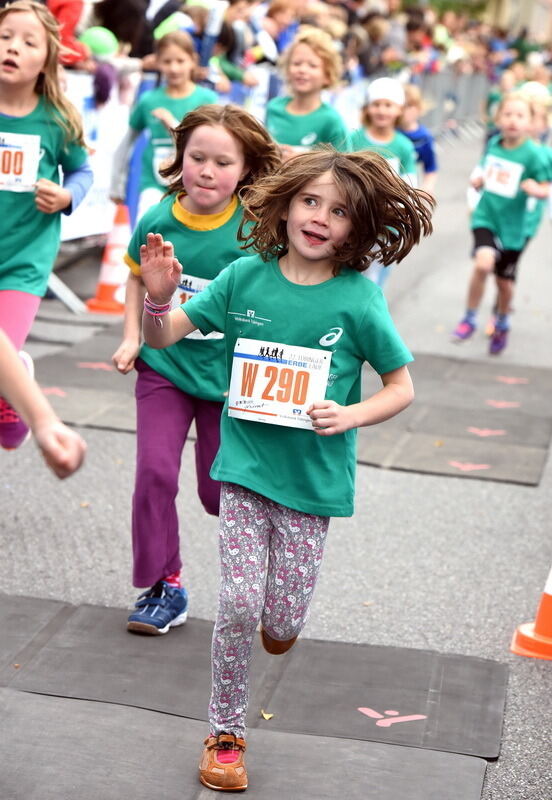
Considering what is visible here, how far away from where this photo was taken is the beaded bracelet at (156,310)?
369cm

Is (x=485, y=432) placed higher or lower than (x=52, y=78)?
lower

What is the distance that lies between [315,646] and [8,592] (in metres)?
1.16

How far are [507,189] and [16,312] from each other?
5597mm

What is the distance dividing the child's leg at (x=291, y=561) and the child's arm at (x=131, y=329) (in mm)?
870

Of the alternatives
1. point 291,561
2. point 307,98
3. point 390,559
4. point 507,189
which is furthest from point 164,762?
point 507,189

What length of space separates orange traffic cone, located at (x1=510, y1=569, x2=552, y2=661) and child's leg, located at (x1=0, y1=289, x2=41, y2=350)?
7.27 ft

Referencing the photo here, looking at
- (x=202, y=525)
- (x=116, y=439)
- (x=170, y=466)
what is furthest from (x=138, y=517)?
(x=116, y=439)

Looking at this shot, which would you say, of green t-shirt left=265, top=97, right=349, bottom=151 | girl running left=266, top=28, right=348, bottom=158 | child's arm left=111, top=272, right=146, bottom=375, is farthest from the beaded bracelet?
green t-shirt left=265, top=97, right=349, bottom=151

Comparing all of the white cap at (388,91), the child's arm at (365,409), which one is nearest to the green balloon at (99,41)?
the white cap at (388,91)

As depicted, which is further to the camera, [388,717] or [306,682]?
[306,682]

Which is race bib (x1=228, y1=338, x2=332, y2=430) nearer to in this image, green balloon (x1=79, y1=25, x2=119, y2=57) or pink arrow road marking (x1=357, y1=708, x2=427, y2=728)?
pink arrow road marking (x1=357, y1=708, x2=427, y2=728)

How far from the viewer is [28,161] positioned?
5.43m

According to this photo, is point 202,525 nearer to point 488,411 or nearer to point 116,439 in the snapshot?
point 116,439

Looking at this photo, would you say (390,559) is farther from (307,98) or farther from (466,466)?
(307,98)
